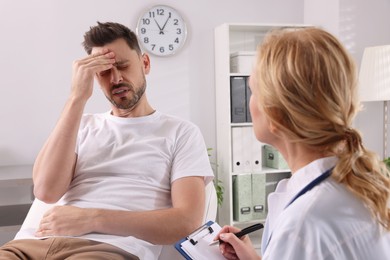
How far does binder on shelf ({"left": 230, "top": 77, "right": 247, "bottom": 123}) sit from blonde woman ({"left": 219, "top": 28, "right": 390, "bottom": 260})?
89.4 inches

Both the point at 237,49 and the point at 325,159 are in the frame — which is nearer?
the point at 325,159

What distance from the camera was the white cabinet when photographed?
3119 millimetres

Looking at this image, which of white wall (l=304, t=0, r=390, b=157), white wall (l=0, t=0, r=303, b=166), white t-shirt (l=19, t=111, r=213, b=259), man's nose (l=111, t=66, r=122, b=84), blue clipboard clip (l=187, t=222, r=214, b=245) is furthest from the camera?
white wall (l=304, t=0, r=390, b=157)

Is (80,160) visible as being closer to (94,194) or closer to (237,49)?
(94,194)

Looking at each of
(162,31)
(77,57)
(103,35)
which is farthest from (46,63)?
(103,35)

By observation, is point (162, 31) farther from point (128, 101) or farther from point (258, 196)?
point (128, 101)

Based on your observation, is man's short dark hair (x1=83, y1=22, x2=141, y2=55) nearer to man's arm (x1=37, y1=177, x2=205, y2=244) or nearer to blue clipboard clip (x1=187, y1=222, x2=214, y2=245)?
→ man's arm (x1=37, y1=177, x2=205, y2=244)

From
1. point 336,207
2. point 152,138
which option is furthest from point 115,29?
point 336,207

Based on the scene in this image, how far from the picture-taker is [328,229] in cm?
71

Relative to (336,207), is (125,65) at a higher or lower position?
higher

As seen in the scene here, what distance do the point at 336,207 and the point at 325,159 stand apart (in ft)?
0.35

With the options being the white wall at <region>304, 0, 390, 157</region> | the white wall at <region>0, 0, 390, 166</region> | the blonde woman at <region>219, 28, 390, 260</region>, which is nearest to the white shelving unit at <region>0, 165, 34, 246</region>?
the white wall at <region>0, 0, 390, 166</region>

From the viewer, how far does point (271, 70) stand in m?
0.78

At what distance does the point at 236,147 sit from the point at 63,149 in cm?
177
